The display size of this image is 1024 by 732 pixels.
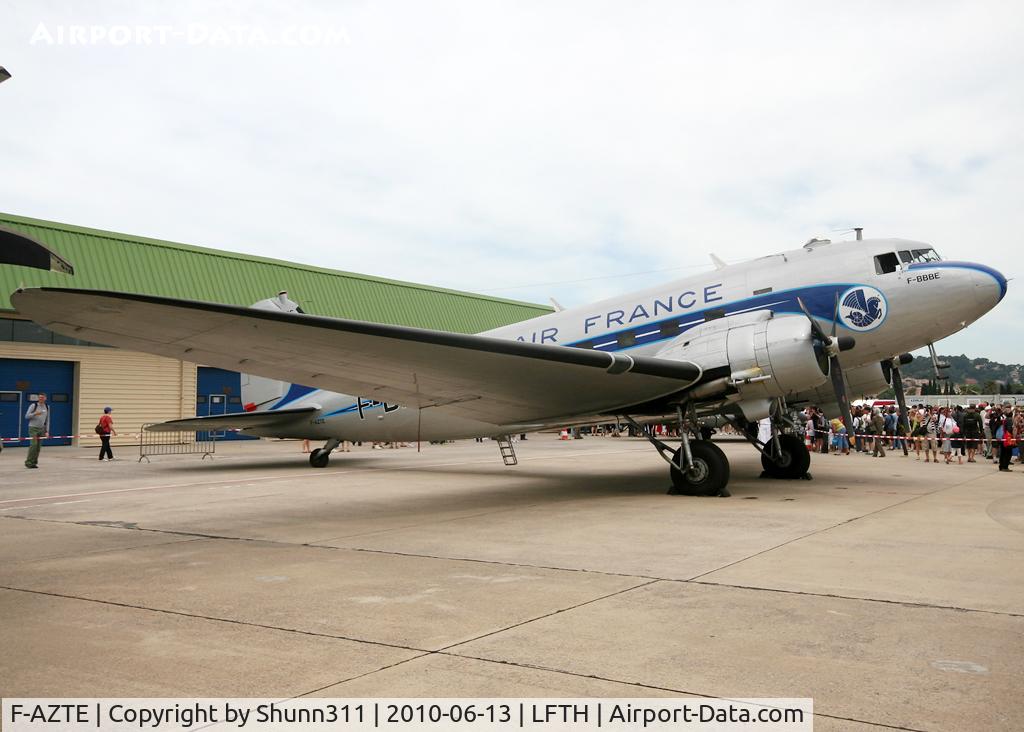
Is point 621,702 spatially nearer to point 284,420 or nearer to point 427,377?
point 427,377

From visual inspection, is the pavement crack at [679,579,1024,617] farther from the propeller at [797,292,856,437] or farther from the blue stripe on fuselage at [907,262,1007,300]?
the blue stripe on fuselage at [907,262,1007,300]

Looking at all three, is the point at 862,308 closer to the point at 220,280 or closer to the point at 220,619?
the point at 220,619

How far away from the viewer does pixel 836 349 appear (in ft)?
38.5

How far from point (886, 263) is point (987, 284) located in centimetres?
149

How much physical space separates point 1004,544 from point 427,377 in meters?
7.17

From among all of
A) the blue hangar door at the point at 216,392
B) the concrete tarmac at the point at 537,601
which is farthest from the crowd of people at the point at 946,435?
the blue hangar door at the point at 216,392

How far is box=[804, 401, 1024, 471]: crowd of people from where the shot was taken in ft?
65.6

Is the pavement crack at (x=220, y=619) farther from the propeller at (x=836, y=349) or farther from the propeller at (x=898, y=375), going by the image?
the propeller at (x=898, y=375)

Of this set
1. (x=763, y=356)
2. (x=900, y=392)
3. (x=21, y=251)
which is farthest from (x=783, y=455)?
(x=21, y=251)

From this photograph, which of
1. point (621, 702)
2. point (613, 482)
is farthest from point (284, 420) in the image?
point (621, 702)

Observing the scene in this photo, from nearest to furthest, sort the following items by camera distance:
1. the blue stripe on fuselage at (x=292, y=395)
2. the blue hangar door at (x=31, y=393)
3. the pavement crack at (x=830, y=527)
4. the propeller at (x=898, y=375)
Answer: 1. the pavement crack at (x=830, y=527)
2. the propeller at (x=898, y=375)
3. the blue stripe on fuselage at (x=292, y=395)
4. the blue hangar door at (x=31, y=393)

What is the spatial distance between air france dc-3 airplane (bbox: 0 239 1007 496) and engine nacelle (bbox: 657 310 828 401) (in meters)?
0.02

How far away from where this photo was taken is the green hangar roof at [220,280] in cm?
3012
